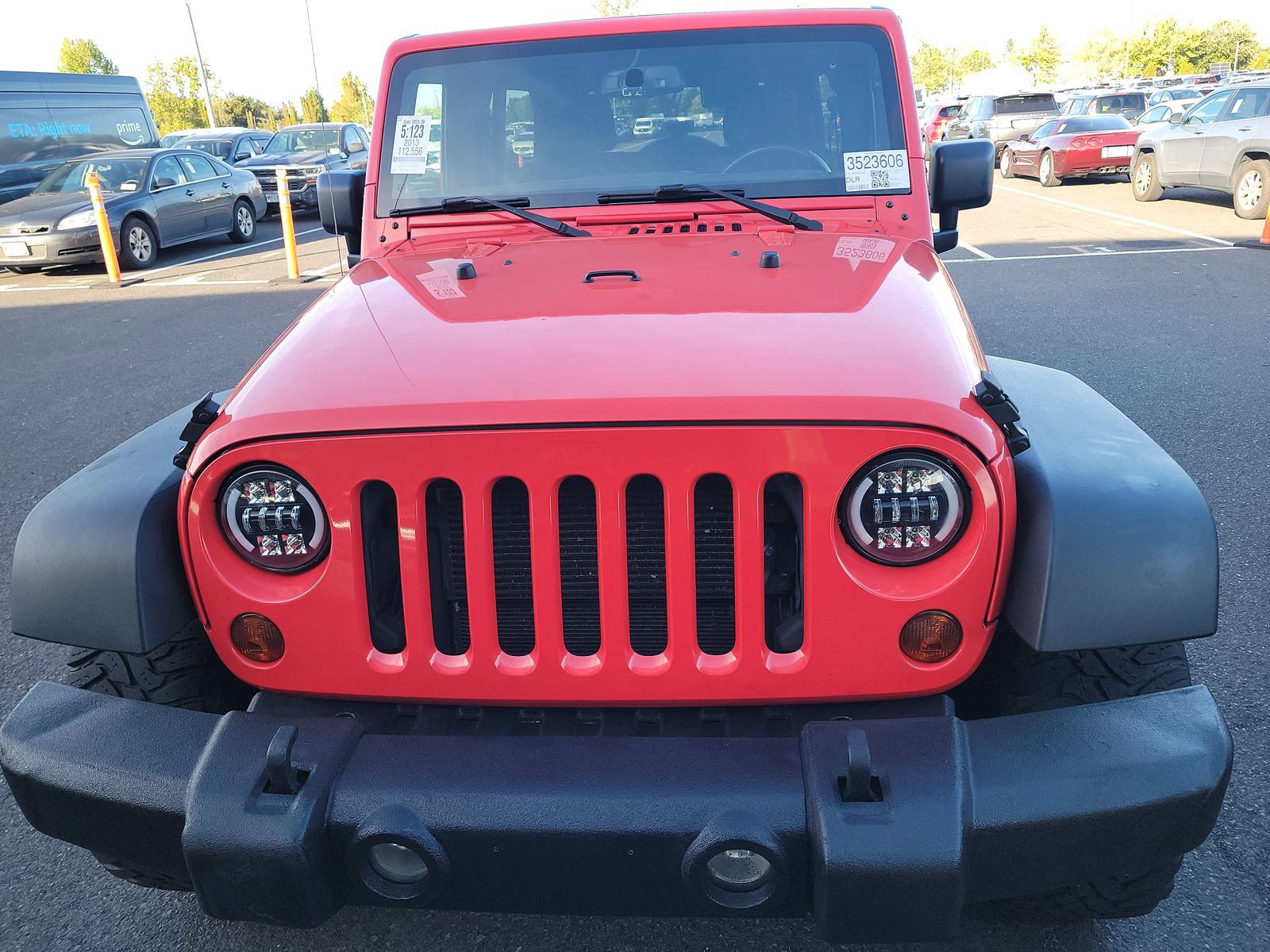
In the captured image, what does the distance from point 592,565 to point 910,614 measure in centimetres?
57

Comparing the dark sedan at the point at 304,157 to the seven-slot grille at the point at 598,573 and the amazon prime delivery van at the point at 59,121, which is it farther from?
the seven-slot grille at the point at 598,573

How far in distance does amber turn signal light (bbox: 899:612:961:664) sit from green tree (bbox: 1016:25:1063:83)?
269 ft

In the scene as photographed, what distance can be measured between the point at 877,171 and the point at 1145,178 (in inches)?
579

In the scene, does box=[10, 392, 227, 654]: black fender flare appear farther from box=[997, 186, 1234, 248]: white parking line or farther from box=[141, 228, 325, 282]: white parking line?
box=[997, 186, 1234, 248]: white parking line

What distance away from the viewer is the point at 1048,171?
1898 cm

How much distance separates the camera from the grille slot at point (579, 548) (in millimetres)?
1846

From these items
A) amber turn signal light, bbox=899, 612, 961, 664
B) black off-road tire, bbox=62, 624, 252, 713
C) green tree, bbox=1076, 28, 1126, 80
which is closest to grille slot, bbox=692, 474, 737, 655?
amber turn signal light, bbox=899, 612, 961, 664

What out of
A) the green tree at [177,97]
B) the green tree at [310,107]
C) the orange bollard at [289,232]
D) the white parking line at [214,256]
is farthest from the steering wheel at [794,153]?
the green tree at [177,97]

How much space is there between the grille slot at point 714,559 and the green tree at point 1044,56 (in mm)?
81932

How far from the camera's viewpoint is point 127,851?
70.5 inches

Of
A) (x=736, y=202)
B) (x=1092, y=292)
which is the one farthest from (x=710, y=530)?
(x=1092, y=292)

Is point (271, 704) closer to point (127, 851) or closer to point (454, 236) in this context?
point (127, 851)

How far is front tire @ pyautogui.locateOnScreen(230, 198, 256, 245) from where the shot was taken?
14664 mm

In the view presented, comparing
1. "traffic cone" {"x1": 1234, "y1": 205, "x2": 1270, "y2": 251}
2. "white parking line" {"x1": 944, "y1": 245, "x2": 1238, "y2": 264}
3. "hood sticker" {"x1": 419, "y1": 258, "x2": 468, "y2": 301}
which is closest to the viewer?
"hood sticker" {"x1": 419, "y1": 258, "x2": 468, "y2": 301}
